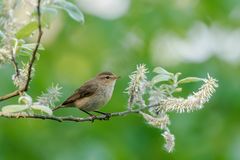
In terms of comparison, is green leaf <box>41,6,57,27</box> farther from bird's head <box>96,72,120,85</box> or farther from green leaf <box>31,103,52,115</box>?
bird's head <box>96,72,120,85</box>

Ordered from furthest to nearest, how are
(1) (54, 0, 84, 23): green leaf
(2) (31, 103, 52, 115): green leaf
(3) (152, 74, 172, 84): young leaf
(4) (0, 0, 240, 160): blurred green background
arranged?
(4) (0, 0, 240, 160): blurred green background
(3) (152, 74, 172, 84): young leaf
(1) (54, 0, 84, 23): green leaf
(2) (31, 103, 52, 115): green leaf

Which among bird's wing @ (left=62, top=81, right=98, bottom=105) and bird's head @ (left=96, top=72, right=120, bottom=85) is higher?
bird's head @ (left=96, top=72, right=120, bottom=85)

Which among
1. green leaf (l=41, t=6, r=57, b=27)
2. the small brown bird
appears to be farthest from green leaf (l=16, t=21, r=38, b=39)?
the small brown bird

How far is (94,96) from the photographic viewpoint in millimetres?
6402

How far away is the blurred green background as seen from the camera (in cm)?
819

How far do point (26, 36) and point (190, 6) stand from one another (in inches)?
240

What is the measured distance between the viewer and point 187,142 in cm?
860

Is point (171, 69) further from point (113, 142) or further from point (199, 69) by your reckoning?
point (113, 142)

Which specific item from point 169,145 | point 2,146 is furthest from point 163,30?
point 169,145

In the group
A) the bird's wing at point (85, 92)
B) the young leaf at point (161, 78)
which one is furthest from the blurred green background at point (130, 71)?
the young leaf at point (161, 78)

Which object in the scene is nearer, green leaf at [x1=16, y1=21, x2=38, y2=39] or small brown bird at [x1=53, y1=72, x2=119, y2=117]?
green leaf at [x1=16, y1=21, x2=38, y2=39]

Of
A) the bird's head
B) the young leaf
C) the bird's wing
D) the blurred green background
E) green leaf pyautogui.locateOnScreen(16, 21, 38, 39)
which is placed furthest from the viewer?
the blurred green background

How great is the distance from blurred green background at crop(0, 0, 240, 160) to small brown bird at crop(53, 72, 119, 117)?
3.67ft

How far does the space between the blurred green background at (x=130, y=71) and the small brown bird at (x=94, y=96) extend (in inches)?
44.1
